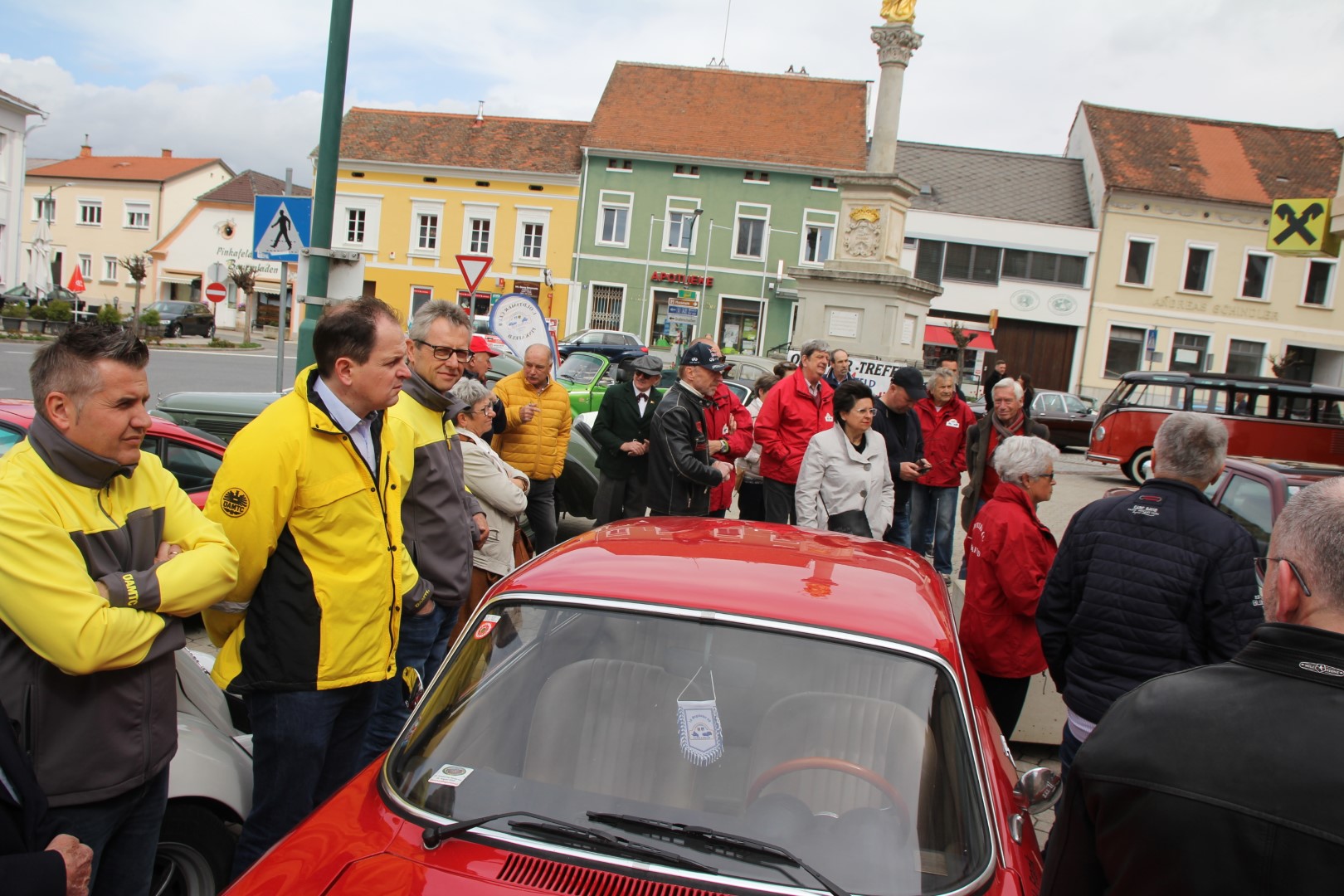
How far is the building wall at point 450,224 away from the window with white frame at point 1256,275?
1078 inches

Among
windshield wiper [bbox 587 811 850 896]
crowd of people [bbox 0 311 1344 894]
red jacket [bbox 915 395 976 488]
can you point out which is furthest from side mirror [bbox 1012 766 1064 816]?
red jacket [bbox 915 395 976 488]

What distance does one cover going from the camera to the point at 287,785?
9.85ft

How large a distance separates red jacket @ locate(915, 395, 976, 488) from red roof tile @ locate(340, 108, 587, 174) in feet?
121

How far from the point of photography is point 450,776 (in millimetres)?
2406

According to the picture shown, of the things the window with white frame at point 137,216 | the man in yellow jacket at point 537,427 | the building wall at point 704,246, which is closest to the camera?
the man in yellow jacket at point 537,427

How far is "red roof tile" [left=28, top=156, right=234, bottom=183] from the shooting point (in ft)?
203

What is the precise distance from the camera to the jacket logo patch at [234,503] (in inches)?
112

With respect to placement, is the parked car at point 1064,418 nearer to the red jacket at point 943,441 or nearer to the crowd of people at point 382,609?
the red jacket at point 943,441

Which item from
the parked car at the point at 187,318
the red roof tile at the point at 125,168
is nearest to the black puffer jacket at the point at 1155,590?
the parked car at the point at 187,318

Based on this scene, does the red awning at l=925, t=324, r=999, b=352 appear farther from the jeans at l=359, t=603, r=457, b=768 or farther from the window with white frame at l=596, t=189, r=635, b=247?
the jeans at l=359, t=603, r=457, b=768

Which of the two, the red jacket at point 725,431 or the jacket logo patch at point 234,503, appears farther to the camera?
the red jacket at point 725,431

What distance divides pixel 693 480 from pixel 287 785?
12.9 ft

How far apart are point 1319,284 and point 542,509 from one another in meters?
41.5

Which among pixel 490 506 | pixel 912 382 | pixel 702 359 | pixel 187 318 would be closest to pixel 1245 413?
pixel 912 382
